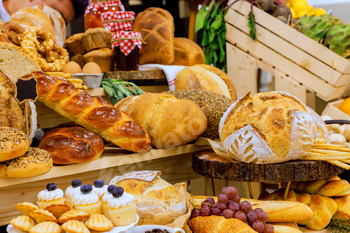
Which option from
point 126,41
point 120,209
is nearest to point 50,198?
point 120,209

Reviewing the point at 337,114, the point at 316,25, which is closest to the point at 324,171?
the point at 337,114

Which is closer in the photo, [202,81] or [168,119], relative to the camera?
[168,119]

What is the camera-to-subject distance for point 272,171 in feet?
4.54

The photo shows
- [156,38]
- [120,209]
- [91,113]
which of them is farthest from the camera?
[156,38]

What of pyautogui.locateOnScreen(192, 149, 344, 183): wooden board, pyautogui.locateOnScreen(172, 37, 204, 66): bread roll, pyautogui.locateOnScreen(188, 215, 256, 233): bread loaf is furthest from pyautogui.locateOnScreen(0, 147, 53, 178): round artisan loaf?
pyautogui.locateOnScreen(172, 37, 204, 66): bread roll

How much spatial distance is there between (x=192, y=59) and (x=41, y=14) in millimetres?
1074

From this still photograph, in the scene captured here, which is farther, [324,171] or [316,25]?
[316,25]

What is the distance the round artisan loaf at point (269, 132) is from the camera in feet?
4.46

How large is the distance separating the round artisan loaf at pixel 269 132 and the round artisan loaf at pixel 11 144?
2.69 feet

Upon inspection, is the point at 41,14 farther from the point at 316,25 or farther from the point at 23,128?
the point at 316,25

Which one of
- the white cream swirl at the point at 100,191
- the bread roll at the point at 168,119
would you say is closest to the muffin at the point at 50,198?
the white cream swirl at the point at 100,191

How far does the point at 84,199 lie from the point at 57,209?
3.2 inches

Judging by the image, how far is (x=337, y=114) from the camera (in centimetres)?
232

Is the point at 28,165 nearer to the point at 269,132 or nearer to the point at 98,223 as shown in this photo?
the point at 98,223
